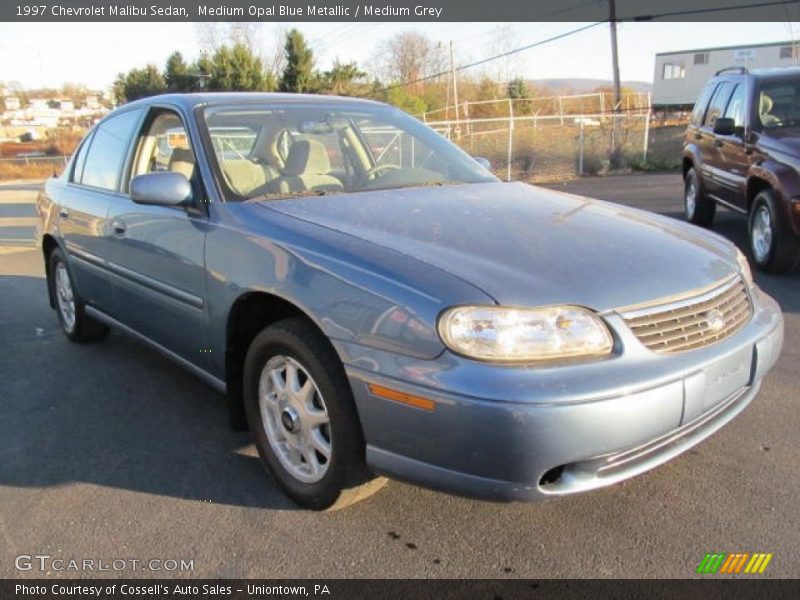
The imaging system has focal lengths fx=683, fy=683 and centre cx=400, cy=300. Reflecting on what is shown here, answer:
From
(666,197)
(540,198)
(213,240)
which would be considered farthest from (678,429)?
(666,197)

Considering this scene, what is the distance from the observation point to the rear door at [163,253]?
3.17m

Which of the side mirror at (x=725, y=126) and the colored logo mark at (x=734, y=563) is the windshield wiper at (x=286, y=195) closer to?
the colored logo mark at (x=734, y=563)

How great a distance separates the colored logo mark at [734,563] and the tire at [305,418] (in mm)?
1225

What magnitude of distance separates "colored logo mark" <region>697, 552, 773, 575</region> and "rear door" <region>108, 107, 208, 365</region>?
224 cm

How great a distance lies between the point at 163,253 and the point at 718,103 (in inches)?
270

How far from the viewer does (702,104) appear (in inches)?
332

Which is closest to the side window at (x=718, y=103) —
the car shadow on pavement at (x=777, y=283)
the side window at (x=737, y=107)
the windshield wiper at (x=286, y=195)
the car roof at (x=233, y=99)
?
the side window at (x=737, y=107)

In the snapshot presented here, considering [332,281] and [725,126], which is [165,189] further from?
[725,126]

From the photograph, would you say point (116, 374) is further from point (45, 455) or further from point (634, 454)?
point (634, 454)

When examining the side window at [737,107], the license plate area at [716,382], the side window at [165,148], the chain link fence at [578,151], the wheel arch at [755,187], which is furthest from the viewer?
the chain link fence at [578,151]

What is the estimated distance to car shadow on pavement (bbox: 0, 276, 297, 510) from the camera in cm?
304

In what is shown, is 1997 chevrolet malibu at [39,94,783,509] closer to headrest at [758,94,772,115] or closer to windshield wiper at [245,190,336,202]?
windshield wiper at [245,190,336,202]

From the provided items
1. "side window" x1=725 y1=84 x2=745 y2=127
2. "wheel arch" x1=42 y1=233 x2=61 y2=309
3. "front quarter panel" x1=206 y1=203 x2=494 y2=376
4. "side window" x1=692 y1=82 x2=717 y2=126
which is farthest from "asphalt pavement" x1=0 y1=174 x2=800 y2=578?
"side window" x1=692 y1=82 x2=717 y2=126

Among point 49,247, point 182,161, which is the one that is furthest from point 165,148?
point 49,247
